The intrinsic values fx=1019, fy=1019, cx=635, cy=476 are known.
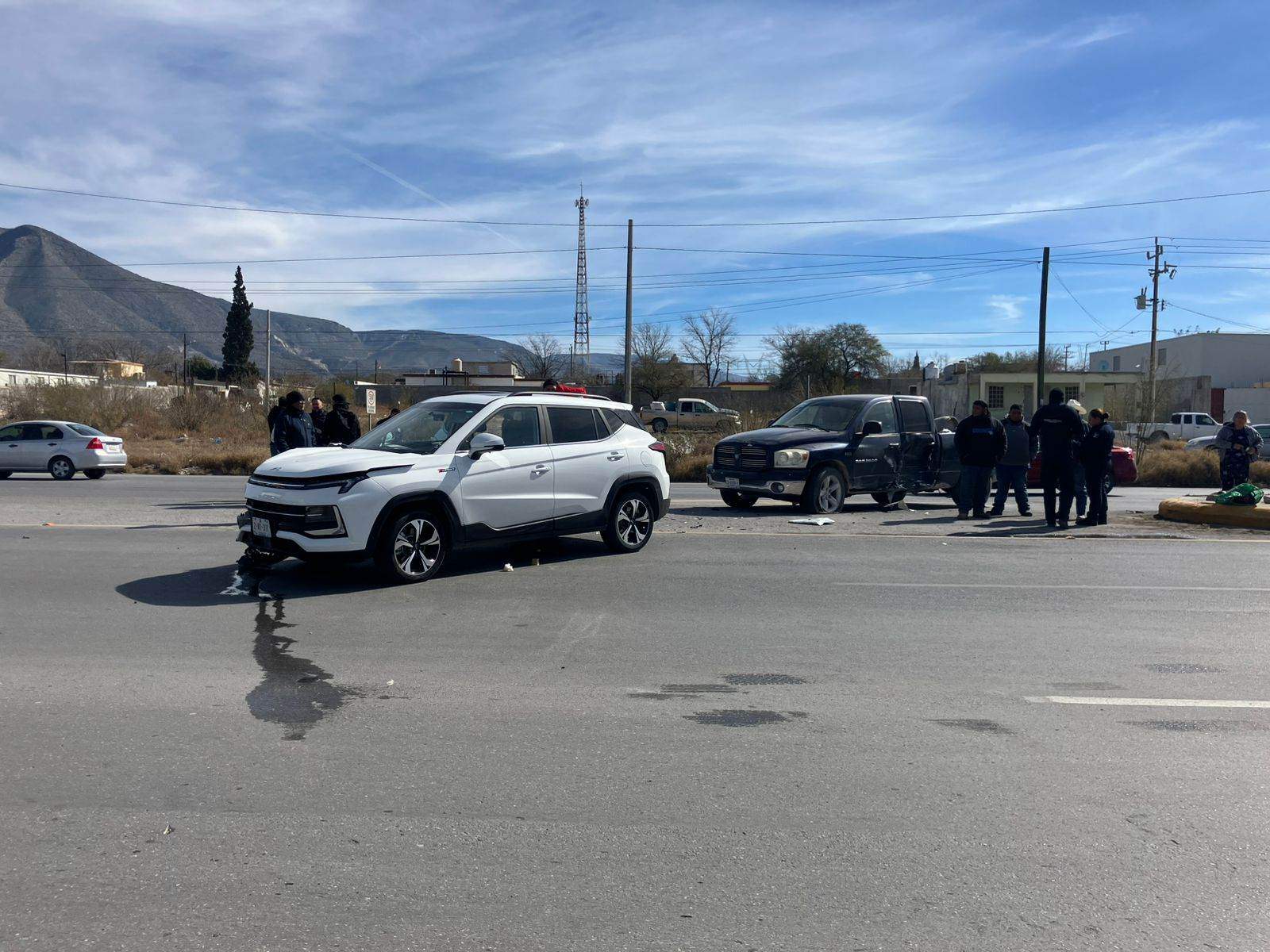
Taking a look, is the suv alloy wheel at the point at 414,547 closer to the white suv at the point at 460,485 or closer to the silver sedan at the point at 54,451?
the white suv at the point at 460,485

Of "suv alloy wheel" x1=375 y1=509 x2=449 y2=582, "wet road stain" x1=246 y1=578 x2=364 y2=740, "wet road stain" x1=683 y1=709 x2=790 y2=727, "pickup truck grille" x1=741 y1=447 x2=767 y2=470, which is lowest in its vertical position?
"wet road stain" x1=246 y1=578 x2=364 y2=740

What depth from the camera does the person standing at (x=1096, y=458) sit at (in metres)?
14.3

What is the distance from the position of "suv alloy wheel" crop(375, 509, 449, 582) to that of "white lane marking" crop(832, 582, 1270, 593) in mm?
3823

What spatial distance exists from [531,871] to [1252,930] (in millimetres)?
2456

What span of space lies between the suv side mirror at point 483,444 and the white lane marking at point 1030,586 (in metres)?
3.55

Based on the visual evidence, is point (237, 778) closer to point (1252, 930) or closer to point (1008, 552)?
point (1252, 930)

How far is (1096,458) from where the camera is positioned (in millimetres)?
14367

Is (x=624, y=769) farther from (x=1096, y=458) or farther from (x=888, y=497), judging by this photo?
(x=888, y=497)

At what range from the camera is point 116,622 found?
7.75 meters

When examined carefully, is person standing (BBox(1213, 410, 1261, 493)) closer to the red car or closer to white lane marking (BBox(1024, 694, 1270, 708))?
the red car

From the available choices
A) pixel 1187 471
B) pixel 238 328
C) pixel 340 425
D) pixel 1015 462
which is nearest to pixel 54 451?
pixel 340 425

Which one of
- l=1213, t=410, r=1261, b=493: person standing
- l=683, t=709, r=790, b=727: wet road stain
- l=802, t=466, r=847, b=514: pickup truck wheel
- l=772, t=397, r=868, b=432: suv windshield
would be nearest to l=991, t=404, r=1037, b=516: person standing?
l=772, t=397, r=868, b=432: suv windshield

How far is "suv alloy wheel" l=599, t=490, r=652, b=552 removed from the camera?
11375mm

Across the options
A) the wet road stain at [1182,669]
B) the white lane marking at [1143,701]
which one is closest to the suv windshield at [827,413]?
the wet road stain at [1182,669]
